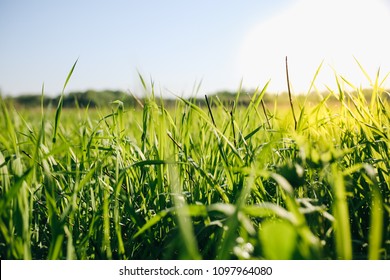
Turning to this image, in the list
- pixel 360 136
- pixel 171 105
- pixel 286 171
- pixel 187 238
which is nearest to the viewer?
pixel 187 238

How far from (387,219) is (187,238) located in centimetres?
55

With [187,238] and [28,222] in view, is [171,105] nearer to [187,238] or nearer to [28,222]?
[28,222]

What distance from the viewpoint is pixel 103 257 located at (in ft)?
2.40

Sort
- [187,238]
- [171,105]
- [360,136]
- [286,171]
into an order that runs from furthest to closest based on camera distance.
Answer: [171,105] → [360,136] → [286,171] → [187,238]

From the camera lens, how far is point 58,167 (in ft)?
3.14

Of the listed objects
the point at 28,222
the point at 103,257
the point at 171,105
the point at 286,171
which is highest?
the point at 171,105

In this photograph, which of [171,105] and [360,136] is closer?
[360,136]

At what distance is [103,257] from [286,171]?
1.54 ft

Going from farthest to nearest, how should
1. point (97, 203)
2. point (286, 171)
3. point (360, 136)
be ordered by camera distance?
point (360, 136) → point (97, 203) → point (286, 171)

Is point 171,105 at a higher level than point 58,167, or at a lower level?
higher
